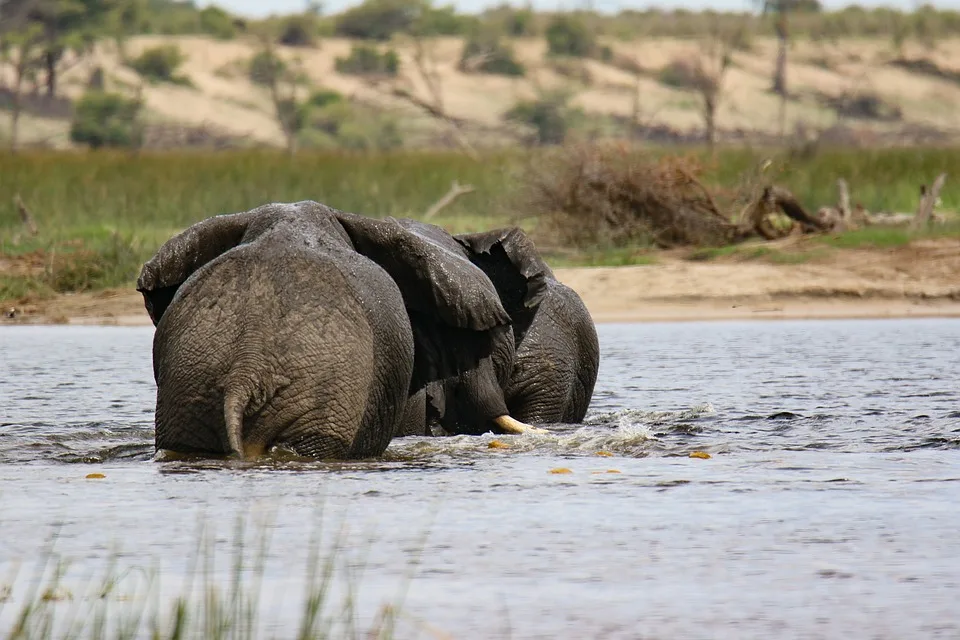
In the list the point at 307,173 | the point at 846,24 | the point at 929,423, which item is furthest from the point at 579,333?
the point at 846,24

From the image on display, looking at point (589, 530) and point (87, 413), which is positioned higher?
point (589, 530)

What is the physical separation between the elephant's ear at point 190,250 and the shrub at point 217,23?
55.8 meters

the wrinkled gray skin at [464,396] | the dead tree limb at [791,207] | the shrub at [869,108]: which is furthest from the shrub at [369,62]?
the wrinkled gray skin at [464,396]

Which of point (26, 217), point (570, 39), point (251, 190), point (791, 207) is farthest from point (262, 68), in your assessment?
point (791, 207)

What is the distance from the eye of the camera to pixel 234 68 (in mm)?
54750

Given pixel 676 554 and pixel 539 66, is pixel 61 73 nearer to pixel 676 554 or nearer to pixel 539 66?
pixel 539 66

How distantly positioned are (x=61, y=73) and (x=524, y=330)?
4467 centimetres

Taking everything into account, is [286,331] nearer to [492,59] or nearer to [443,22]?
[492,59]

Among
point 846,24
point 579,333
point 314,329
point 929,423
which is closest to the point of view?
point 314,329

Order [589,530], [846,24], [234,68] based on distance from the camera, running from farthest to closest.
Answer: [846,24] < [234,68] < [589,530]

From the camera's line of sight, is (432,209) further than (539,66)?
No

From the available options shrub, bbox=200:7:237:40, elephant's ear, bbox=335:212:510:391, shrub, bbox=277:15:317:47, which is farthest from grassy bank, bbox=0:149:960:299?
shrub, bbox=200:7:237:40

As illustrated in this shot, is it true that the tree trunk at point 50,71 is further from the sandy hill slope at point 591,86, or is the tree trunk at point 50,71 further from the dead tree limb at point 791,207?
the dead tree limb at point 791,207

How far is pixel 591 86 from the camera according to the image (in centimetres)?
5378
